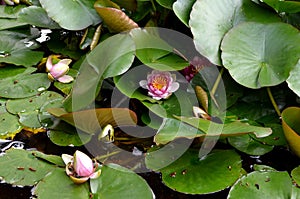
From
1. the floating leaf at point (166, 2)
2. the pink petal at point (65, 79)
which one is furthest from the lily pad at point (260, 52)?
the pink petal at point (65, 79)

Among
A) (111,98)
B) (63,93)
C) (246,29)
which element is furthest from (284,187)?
(63,93)

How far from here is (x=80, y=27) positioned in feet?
4.15

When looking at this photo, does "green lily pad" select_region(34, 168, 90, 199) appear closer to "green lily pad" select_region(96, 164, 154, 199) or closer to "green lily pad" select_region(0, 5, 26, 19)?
"green lily pad" select_region(96, 164, 154, 199)

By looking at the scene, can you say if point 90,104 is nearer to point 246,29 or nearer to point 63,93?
point 63,93

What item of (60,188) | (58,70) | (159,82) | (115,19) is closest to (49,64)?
(58,70)

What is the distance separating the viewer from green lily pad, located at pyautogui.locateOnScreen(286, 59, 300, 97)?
1.05m

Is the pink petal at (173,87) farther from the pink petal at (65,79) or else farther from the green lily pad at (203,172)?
the pink petal at (65,79)

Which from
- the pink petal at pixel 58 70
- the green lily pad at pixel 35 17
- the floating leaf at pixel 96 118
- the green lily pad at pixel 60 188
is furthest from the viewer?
the green lily pad at pixel 35 17

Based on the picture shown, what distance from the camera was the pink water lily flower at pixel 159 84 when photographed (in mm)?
1099

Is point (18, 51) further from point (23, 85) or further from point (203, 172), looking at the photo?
point (203, 172)

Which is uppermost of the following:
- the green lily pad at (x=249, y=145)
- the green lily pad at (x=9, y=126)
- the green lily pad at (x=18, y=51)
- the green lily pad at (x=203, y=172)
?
the green lily pad at (x=249, y=145)

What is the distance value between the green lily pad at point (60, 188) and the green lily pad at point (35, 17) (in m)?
0.61

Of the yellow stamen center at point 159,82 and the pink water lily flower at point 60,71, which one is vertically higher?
the yellow stamen center at point 159,82

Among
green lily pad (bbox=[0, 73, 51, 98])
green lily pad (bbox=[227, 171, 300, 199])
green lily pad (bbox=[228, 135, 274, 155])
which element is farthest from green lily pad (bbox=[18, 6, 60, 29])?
green lily pad (bbox=[227, 171, 300, 199])
